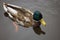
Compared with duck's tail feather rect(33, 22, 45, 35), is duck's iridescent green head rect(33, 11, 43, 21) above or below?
above

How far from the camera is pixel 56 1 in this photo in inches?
36.6

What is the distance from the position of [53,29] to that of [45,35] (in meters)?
0.06

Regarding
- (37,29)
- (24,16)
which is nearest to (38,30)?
(37,29)

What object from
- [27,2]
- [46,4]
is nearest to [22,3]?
[27,2]

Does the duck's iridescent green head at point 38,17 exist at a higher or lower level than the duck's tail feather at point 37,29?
higher

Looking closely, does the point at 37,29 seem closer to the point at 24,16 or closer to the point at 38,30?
the point at 38,30

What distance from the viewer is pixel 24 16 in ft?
3.10

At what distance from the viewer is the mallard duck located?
916 millimetres

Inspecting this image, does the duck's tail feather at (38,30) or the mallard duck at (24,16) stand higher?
the mallard duck at (24,16)

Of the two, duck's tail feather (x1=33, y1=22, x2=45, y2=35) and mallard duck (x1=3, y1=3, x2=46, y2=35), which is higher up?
mallard duck (x1=3, y1=3, x2=46, y2=35)

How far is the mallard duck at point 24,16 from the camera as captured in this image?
92 centimetres

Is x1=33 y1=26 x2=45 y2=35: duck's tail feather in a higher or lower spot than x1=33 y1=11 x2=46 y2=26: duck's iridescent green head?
lower

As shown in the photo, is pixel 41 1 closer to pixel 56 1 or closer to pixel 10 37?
pixel 56 1

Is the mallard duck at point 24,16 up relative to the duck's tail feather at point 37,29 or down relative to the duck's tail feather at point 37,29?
up
